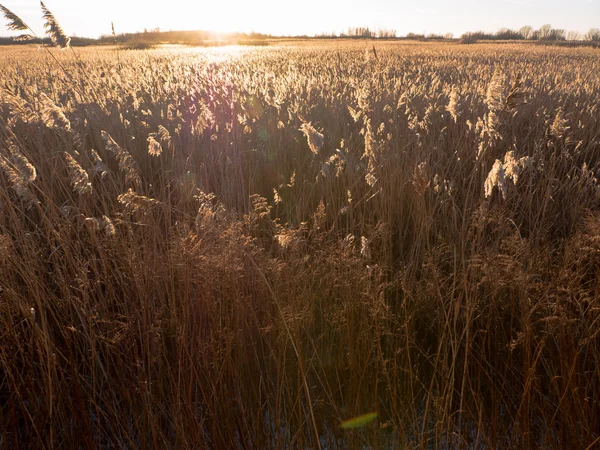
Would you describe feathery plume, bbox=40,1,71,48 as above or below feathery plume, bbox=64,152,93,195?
above

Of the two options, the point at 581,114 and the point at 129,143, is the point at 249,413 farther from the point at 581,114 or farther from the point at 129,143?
the point at 581,114

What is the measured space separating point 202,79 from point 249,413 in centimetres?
591

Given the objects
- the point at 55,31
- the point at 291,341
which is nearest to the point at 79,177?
the point at 291,341

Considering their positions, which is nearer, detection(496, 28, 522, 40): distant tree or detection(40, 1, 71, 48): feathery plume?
detection(40, 1, 71, 48): feathery plume

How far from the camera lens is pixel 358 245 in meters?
2.23

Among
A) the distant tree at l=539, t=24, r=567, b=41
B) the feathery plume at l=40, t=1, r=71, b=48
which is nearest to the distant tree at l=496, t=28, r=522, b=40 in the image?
the distant tree at l=539, t=24, r=567, b=41

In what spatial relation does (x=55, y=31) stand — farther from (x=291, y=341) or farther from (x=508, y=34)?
(x=508, y=34)

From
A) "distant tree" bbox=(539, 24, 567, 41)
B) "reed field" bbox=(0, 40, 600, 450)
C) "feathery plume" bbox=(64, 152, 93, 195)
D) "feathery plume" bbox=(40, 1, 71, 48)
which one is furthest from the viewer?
"distant tree" bbox=(539, 24, 567, 41)

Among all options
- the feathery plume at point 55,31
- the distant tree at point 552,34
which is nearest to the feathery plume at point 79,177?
the feathery plume at point 55,31

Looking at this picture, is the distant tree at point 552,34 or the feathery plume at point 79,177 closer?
the feathery plume at point 79,177

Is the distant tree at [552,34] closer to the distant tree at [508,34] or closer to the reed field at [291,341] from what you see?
the distant tree at [508,34]

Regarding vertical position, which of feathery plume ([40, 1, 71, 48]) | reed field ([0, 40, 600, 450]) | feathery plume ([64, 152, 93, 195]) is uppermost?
feathery plume ([40, 1, 71, 48])

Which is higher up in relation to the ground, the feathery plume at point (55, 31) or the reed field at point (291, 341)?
the feathery plume at point (55, 31)

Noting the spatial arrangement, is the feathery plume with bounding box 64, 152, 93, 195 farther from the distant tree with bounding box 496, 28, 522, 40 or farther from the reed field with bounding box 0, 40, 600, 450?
the distant tree with bounding box 496, 28, 522, 40
